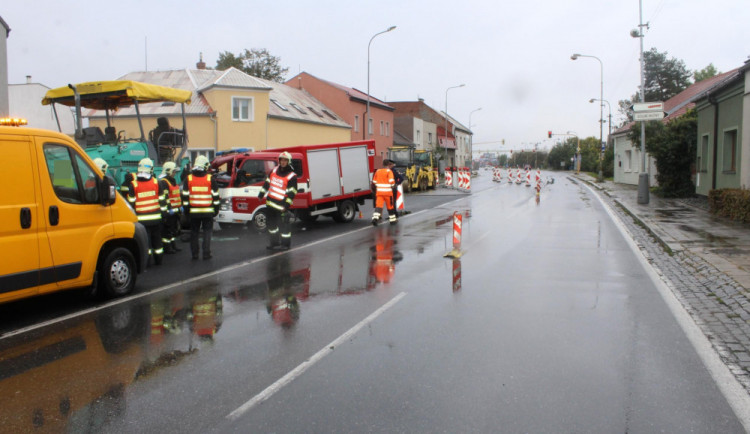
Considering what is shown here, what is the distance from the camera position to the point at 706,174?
22203 mm

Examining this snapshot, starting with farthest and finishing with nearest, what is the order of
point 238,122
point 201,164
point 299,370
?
point 238,122
point 201,164
point 299,370

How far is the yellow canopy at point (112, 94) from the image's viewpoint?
12680 millimetres

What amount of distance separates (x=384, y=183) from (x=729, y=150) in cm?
1248

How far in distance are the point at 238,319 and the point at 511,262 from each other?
5.21 metres

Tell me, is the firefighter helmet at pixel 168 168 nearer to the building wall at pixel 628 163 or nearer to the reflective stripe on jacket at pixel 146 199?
the reflective stripe on jacket at pixel 146 199

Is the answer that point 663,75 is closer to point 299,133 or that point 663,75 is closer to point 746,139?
point 299,133

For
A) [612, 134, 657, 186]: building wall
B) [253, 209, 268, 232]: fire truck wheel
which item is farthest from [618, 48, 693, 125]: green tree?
[253, 209, 268, 232]: fire truck wheel

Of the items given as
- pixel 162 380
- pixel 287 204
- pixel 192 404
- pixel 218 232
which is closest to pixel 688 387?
pixel 192 404

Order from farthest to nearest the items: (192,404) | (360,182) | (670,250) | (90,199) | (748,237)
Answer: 1. (360,182)
2. (748,237)
3. (670,250)
4. (90,199)
5. (192,404)

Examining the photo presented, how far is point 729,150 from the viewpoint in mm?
19797

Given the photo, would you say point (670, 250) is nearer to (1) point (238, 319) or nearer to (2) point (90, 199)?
(1) point (238, 319)

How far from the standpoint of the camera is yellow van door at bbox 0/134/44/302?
5.90 meters

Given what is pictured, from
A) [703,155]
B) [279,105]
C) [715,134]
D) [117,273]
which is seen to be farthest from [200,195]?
[279,105]

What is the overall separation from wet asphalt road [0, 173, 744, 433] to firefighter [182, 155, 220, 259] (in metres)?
1.33
